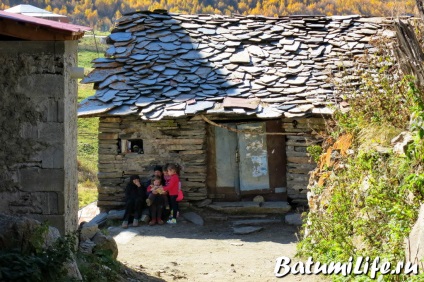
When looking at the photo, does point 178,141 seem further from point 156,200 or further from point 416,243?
point 416,243

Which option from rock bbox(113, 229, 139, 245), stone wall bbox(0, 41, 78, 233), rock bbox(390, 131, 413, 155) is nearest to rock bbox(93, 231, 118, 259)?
stone wall bbox(0, 41, 78, 233)

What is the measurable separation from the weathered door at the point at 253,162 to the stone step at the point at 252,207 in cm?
50

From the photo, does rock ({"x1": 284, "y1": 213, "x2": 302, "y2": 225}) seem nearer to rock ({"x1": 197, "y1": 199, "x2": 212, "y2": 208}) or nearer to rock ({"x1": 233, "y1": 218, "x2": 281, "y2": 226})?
rock ({"x1": 233, "y1": 218, "x2": 281, "y2": 226})

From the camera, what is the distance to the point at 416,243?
6.59 meters

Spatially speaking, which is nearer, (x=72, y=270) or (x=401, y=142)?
(x=72, y=270)

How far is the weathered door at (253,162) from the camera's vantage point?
15422 mm

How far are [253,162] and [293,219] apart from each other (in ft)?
5.36

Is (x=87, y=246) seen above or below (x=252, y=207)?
above

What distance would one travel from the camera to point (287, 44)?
16453 millimetres

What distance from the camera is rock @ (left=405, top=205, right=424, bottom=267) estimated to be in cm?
649

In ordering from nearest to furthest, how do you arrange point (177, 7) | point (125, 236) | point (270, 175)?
point (125, 236) → point (270, 175) → point (177, 7)

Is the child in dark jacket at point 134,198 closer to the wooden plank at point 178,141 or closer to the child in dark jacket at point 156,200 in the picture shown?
the child in dark jacket at point 156,200

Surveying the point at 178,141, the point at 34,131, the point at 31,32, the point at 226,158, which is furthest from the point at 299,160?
the point at 31,32

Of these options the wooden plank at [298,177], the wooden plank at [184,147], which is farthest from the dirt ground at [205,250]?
the wooden plank at [184,147]
